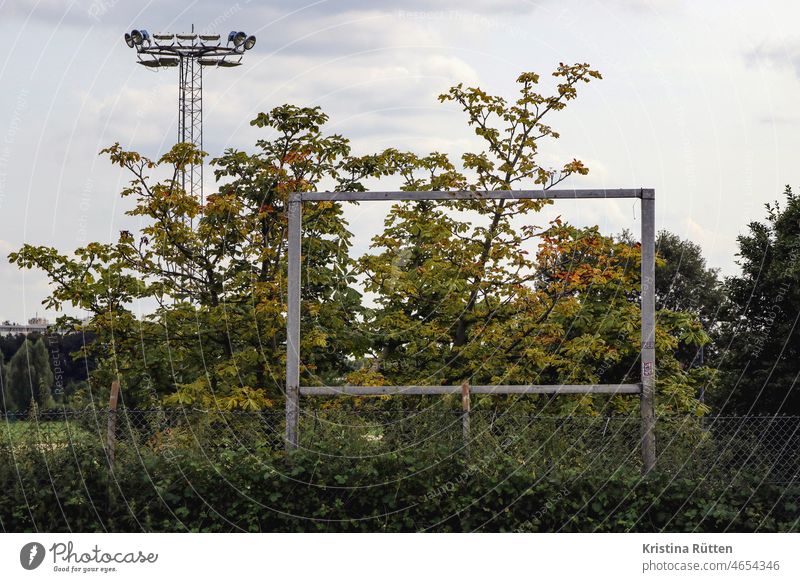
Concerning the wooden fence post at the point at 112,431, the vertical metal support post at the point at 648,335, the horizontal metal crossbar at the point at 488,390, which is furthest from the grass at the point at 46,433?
the vertical metal support post at the point at 648,335

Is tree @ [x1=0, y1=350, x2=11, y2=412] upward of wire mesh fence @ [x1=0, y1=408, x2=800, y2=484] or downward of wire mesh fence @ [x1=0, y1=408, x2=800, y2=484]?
upward

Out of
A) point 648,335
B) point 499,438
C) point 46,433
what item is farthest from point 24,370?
point 648,335

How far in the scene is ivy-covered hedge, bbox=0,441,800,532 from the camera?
9305mm

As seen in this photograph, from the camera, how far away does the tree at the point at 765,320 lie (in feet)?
57.9

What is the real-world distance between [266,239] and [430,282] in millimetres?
2162

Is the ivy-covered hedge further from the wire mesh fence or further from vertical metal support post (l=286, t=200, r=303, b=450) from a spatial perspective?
vertical metal support post (l=286, t=200, r=303, b=450)

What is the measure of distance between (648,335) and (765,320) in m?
9.17

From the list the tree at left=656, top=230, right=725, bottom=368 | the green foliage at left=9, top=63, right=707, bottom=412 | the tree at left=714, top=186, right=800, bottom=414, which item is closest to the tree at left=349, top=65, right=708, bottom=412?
the green foliage at left=9, top=63, right=707, bottom=412

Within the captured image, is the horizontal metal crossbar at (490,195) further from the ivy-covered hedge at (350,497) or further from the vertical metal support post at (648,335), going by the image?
the ivy-covered hedge at (350,497)

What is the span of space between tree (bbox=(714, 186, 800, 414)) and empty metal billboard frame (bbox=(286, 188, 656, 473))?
7.43 m

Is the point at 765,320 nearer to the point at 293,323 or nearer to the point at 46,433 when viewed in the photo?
→ the point at 293,323

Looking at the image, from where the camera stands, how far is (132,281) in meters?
13.1

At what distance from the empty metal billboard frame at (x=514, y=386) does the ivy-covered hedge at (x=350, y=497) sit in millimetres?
506

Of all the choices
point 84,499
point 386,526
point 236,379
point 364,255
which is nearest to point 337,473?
point 386,526
